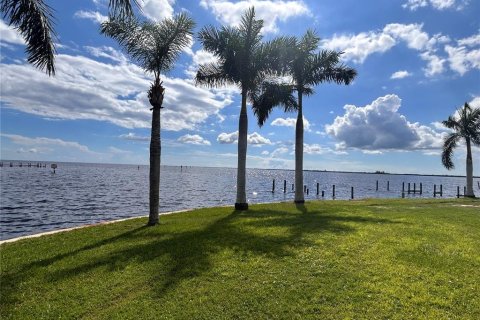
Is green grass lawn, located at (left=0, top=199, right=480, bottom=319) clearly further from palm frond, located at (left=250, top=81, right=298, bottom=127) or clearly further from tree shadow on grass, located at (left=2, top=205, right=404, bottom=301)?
palm frond, located at (left=250, top=81, right=298, bottom=127)

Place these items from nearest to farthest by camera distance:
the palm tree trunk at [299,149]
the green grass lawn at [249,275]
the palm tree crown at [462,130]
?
the green grass lawn at [249,275], the palm tree trunk at [299,149], the palm tree crown at [462,130]

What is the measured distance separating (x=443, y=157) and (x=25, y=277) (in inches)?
1633

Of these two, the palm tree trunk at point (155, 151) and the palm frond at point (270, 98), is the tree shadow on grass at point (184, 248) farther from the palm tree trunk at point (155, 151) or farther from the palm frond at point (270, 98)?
the palm frond at point (270, 98)

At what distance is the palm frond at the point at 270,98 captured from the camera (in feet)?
79.6

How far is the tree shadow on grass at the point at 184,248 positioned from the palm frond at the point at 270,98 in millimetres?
11231

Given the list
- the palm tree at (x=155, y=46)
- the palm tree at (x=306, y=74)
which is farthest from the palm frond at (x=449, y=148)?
the palm tree at (x=155, y=46)

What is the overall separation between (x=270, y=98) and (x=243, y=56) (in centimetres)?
391

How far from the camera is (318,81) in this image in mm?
27453

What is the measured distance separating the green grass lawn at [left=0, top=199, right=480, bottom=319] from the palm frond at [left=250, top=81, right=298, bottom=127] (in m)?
12.9

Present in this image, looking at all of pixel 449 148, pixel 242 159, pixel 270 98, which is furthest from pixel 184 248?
pixel 449 148

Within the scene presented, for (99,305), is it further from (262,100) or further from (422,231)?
(262,100)

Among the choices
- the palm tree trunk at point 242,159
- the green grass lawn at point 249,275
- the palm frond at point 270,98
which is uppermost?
the palm frond at point 270,98

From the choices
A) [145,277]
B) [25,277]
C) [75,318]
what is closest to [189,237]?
[145,277]

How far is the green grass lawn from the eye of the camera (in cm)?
664
